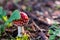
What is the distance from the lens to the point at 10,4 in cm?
381

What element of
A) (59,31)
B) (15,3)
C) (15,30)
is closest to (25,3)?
(15,3)

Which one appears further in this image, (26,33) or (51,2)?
(51,2)

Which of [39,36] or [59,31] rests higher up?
[59,31]

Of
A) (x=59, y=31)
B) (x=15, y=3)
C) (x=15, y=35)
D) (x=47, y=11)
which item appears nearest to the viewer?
(x=59, y=31)

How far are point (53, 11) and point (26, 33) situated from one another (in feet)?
4.87

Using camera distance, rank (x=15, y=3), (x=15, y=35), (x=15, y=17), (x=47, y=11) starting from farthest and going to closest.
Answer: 1. (x=15, y=3)
2. (x=47, y=11)
3. (x=15, y=35)
4. (x=15, y=17)

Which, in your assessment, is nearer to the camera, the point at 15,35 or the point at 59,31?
the point at 59,31

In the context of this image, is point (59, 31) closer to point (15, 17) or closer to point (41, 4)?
point (15, 17)

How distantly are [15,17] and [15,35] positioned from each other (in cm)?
27

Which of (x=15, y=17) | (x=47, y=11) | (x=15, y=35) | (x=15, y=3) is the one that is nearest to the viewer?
(x=15, y=17)

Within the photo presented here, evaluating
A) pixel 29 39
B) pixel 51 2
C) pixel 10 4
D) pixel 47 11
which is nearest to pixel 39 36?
pixel 29 39

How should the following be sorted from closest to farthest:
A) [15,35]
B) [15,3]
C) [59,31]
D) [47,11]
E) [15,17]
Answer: [59,31] < [15,17] < [15,35] < [47,11] < [15,3]

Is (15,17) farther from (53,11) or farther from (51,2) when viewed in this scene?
(51,2)

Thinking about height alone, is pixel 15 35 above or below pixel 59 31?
below
